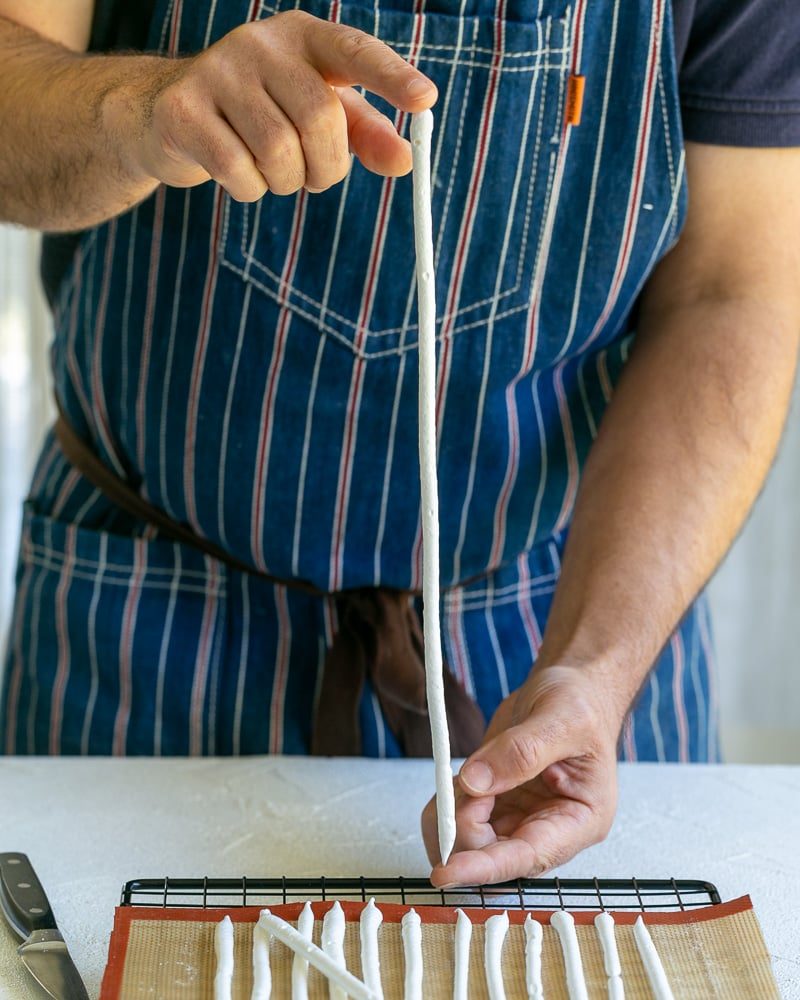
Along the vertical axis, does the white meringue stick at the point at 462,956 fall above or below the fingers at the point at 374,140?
below

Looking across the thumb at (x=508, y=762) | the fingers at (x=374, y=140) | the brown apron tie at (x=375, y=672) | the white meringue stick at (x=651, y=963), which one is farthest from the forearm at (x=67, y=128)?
the white meringue stick at (x=651, y=963)

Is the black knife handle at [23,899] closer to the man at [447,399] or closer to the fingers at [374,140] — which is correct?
the man at [447,399]

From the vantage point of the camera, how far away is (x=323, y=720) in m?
1.01

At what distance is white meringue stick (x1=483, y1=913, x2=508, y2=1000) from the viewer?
619 mm

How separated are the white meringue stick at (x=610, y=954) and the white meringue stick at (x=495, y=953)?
51 mm

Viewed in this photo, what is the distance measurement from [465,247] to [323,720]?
0.40 metres

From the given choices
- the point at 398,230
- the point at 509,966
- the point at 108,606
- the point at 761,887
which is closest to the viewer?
the point at 509,966

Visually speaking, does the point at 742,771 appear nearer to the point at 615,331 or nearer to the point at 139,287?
the point at 615,331

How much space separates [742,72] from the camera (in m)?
0.93

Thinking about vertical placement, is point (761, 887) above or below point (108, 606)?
below

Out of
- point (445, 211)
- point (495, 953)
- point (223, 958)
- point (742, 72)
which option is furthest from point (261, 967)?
point (742, 72)

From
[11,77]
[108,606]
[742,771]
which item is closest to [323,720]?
[108,606]

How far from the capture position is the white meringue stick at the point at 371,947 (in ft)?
2.03

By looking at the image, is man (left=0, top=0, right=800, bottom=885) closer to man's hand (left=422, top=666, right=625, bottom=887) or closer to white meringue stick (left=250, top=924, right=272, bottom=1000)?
man's hand (left=422, top=666, right=625, bottom=887)
